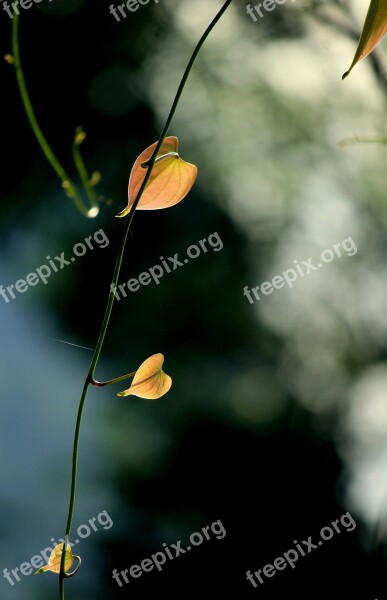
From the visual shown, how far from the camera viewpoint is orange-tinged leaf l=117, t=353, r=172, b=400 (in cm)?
38

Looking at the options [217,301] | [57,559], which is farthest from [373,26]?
[217,301]

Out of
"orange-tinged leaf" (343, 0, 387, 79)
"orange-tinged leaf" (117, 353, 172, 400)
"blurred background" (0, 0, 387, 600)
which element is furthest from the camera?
"blurred background" (0, 0, 387, 600)

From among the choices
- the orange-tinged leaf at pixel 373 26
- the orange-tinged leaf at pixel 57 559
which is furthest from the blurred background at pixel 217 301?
the orange-tinged leaf at pixel 373 26

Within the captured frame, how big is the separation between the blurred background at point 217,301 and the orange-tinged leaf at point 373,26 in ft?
3.74

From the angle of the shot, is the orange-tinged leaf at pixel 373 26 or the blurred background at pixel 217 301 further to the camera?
the blurred background at pixel 217 301

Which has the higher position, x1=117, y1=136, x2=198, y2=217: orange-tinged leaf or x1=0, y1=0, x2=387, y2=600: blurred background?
x1=117, y1=136, x2=198, y2=217: orange-tinged leaf

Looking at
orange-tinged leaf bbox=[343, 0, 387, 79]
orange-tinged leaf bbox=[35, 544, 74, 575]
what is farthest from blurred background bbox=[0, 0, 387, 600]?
orange-tinged leaf bbox=[343, 0, 387, 79]

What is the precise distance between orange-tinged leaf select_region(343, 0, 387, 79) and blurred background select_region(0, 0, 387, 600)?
3.74 ft

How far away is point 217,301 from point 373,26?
1.26 m

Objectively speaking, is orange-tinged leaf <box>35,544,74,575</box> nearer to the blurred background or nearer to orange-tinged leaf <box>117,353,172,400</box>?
orange-tinged leaf <box>117,353,172,400</box>

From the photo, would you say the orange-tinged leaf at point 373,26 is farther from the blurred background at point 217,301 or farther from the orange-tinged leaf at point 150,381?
the blurred background at point 217,301

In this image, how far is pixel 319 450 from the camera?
1584 millimetres

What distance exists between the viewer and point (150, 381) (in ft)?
1.26

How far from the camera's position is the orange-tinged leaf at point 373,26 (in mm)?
274
